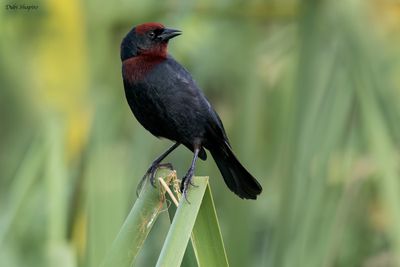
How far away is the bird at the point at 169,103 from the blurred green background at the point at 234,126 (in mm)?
200

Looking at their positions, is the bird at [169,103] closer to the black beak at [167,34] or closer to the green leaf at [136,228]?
the black beak at [167,34]

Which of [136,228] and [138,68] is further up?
[138,68]

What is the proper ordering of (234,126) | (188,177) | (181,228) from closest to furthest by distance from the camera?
(181,228) < (188,177) < (234,126)

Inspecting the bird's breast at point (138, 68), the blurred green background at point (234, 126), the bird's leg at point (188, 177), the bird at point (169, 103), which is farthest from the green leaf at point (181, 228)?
the bird's breast at point (138, 68)

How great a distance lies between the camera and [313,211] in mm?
2215

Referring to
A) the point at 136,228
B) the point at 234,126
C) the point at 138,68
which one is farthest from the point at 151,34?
the point at 136,228

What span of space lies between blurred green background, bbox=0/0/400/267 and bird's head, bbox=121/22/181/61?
242mm

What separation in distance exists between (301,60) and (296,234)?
1.65 feet

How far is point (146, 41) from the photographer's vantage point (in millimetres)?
2248

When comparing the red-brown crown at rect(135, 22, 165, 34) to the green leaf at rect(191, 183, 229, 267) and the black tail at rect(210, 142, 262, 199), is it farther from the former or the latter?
the green leaf at rect(191, 183, 229, 267)

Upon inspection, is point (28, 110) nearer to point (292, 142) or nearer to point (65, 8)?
point (65, 8)

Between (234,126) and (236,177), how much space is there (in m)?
0.80

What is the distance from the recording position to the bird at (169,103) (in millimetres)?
2135

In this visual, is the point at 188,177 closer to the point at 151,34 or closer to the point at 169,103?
the point at 169,103
